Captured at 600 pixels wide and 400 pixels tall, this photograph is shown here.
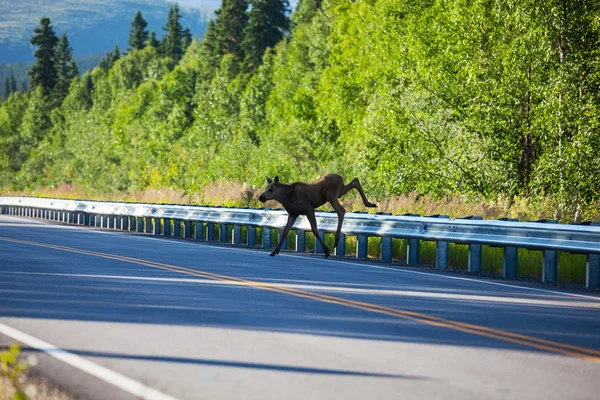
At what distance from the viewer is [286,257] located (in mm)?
19219

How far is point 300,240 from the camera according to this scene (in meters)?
21.9

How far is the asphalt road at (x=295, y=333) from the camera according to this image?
687 cm

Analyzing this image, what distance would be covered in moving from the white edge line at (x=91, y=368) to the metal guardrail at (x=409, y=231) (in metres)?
8.18

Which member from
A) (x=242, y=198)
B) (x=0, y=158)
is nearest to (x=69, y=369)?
(x=242, y=198)

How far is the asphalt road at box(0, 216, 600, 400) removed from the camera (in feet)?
22.5

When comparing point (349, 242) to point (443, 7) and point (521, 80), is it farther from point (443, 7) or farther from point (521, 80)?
point (443, 7)

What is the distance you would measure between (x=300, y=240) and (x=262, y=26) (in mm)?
80447

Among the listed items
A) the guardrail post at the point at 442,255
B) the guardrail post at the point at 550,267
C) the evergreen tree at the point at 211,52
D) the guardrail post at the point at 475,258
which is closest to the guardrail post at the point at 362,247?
the guardrail post at the point at 442,255

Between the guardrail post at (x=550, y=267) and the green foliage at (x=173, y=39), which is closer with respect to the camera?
the guardrail post at (x=550, y=267)

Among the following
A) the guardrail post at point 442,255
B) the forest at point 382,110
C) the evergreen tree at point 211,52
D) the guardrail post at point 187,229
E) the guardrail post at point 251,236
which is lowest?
the guardrail post at point 187,229

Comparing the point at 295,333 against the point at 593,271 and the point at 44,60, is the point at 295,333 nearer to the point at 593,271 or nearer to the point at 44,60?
the point at 593,271

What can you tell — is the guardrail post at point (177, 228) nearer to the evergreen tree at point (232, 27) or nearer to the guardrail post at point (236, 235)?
the guardrail post at point (236, 235)

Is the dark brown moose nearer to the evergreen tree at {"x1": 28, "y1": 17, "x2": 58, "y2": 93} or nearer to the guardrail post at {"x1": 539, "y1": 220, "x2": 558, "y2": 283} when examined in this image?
the guardrail post at {"x1": 539, "y1": 220, "x2": 558, "y2": 283}

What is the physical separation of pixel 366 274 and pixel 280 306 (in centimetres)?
472
